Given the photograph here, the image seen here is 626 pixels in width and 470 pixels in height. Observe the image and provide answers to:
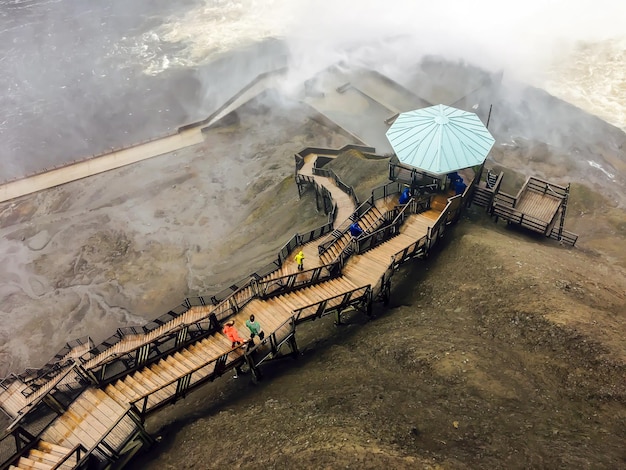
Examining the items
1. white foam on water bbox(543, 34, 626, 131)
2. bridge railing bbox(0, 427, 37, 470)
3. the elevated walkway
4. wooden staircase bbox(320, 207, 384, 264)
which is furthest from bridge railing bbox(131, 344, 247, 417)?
white foam on water bbox(543, 34, 626, 131)

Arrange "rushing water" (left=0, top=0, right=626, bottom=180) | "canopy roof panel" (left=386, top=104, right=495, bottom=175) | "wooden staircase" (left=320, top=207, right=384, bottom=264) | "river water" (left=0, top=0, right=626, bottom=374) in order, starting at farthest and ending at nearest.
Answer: "rushing water" (left=0, top=0, right=626, bottom=180) < "river water" (left=0, top=0, right=626, bottom=374) < "wooden staircase" (left=320, top=207, right=384, bottom=264) < "canopy roof panel" (left=386, top=104, right=495, bottom=175)

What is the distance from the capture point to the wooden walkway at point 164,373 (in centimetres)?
1351

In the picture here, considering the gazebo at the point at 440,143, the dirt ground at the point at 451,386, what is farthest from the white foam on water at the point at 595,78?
the dirt ground at the point at 451,386

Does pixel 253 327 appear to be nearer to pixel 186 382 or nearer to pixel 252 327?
pixel 252 327

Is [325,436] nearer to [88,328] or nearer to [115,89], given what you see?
[88,328]

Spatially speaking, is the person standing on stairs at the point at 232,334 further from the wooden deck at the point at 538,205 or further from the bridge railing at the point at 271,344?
the wooden deck at the point at 538,205

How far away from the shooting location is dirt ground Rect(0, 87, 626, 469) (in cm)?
1183

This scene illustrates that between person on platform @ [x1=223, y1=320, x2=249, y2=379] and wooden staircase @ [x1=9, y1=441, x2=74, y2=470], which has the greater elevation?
person on platform @ [x1=223, y1=320, x2=249, y2=379]

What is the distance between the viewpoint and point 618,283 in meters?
18.2

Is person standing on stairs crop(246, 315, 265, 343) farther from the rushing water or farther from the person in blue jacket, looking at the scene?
the rushing water

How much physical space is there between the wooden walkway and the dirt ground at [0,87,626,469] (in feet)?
4.76

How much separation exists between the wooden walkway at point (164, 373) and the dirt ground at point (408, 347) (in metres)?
1.45

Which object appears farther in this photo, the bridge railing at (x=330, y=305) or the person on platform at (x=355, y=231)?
the person on platform at (x=355, y=231)

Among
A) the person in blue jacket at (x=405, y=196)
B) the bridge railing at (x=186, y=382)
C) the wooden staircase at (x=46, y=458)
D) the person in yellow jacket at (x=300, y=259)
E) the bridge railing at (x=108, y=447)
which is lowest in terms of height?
the wooden staircase at (x=46, y=458)
